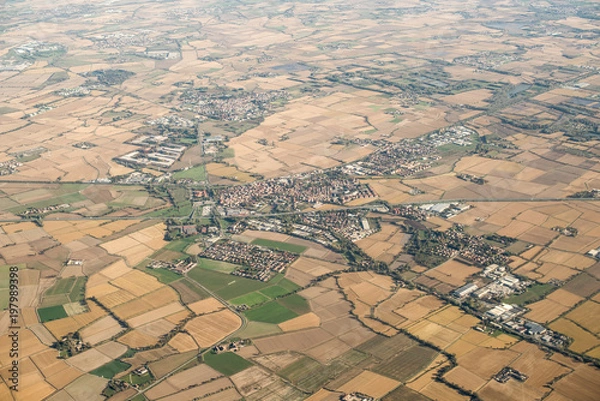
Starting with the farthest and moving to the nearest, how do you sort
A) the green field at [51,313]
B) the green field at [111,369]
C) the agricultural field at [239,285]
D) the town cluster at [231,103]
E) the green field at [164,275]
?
the town cluster at [231,103]
the green field at [164,275]
the agricultural field at [239,285]
the green field at [51,313]
the green field at [111,369]

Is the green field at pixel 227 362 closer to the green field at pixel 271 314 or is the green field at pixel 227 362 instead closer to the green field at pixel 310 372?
the green field at pixel 310 372

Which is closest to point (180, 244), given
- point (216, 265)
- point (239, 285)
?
point (216, 265)

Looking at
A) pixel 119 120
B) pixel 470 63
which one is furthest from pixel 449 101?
pixel 119 120

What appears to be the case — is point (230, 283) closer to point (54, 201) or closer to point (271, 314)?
point (271, 314)

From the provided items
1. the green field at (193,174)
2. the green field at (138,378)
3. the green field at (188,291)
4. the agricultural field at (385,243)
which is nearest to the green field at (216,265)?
the green field at (188,291)

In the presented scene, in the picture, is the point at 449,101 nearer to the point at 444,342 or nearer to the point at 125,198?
the point at 125,198
